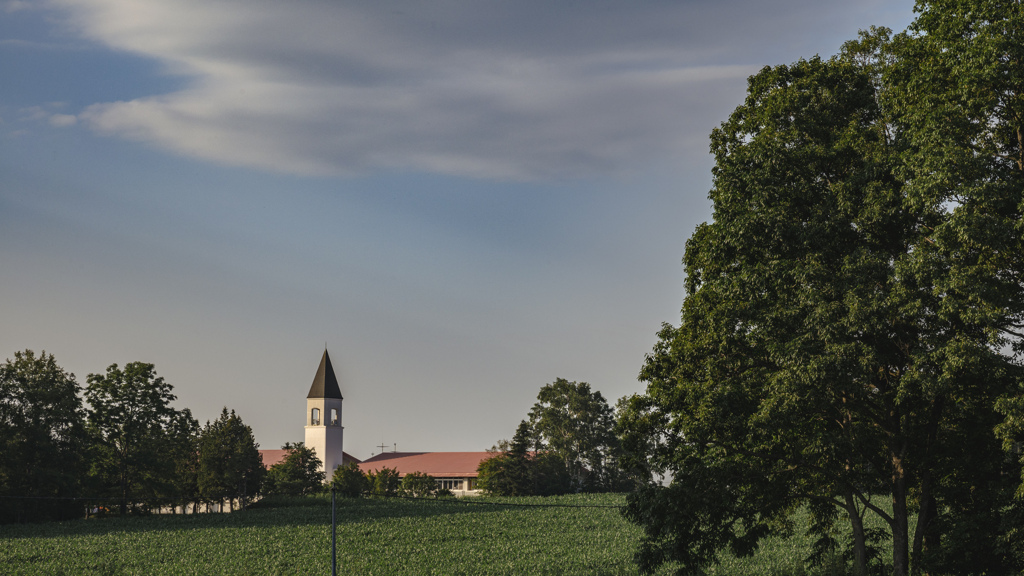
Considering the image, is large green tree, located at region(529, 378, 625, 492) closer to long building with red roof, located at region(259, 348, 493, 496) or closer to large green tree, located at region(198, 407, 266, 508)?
long building with red roof, located at region(259, 348, 493, 496)

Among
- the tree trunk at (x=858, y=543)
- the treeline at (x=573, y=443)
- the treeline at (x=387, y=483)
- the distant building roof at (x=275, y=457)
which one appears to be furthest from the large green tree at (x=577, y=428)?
the tree trunk at (x=858, y=543)

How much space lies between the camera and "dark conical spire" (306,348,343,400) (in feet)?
402

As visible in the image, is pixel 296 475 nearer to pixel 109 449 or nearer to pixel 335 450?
pixel 109 449

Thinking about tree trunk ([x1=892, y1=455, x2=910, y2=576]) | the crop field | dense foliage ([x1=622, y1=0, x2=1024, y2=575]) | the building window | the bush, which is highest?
dense foliage ([x1=622, y1=0, x2=1024, y2=575])

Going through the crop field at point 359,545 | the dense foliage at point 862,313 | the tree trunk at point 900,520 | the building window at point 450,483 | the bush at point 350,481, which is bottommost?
the building window at point 450,483

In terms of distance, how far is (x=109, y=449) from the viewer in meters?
66.8

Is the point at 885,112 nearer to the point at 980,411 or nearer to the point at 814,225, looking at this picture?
the point at 814,225

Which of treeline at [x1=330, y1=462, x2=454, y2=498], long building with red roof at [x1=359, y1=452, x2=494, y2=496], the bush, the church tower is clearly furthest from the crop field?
the church tower

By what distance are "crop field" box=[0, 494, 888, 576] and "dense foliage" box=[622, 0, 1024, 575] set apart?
550 centimetres

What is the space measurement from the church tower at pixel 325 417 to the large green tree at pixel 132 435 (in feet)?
164

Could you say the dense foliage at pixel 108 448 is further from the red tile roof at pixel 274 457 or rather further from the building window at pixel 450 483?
the red tile roof at pixel 274 457

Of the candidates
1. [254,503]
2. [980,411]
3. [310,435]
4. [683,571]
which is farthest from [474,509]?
[310,435]

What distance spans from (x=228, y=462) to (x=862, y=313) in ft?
223

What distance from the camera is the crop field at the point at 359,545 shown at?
36.1m
